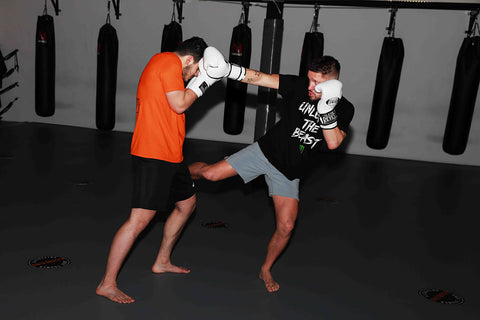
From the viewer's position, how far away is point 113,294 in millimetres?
1985

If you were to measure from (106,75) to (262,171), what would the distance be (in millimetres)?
3475

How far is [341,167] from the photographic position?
5.39m

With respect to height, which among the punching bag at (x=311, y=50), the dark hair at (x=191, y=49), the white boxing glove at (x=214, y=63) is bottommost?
the white boxing glove at (x=214, y=63)

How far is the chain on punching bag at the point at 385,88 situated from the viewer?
187 inches

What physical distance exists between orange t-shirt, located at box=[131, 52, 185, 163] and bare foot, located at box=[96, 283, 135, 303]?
0.68 metres

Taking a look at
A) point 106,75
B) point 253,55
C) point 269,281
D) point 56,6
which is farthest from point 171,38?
point 269,281

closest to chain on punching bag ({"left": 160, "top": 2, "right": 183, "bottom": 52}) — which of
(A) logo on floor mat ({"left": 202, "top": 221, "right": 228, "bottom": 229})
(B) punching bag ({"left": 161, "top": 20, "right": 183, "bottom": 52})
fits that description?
(B) punching bag ({"left": 161, "top": 20, "right": 183, "bottom": 52})

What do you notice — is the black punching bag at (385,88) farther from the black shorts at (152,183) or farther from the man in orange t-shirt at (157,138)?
the black shorts at (152,183)

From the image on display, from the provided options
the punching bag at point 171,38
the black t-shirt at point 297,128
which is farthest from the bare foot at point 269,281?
the punching bag at point 171,38

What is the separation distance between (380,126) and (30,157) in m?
4.05

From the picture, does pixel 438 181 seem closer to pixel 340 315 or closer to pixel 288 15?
pixel 288 15

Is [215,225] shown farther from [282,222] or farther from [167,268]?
[282,222]

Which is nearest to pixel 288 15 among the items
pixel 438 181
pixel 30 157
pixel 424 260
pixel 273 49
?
pixel 273 49

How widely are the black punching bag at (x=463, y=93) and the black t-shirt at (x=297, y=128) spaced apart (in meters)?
3.11
